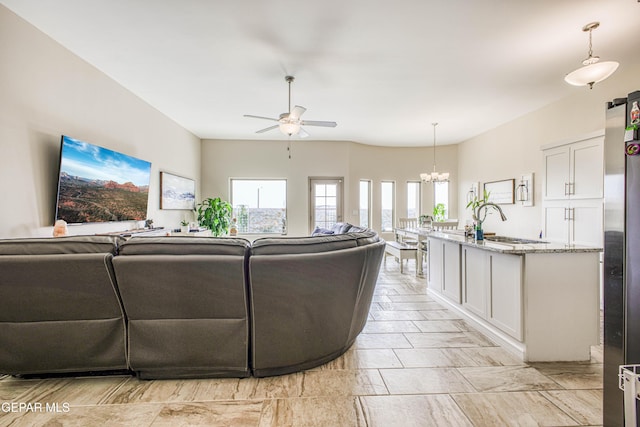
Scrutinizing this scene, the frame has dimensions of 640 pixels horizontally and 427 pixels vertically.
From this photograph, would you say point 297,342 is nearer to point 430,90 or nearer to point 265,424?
point 265,424

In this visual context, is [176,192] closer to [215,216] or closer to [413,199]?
[215,216]

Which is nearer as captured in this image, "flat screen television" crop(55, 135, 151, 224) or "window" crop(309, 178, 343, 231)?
"flat screen television" crop(55, 135, 151, 224)

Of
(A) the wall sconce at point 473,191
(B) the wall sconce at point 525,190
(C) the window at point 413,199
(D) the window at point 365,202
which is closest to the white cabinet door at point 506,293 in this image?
(B) the wall sconce at point 525,190

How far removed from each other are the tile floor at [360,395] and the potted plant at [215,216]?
14.5 feet

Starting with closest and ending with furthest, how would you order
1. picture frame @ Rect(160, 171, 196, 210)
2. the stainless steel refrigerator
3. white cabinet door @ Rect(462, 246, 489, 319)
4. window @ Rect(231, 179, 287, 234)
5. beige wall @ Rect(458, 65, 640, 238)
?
1. the stainless steel refrigerator
2. white cabinet door @ Rect(462, 246, 489, 319)
3. beige wall @ Rect(458, 65, 640, 238)
4. picture frame @ Rect(160, 171, 196, 210)
5. window @ Rect(231, 179, 287, 234)

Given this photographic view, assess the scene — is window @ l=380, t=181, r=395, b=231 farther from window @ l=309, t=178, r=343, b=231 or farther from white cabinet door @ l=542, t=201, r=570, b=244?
white cabinet door @ l=542, t=201, r=570, b=244

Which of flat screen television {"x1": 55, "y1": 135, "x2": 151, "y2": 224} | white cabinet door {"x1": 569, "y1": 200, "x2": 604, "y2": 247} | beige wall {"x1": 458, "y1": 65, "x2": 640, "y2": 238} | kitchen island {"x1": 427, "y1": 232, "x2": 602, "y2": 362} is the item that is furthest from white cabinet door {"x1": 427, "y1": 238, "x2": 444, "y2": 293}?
flat screen television {"x1": 55, "y1": 135, "x2": 151, "y2": 224}

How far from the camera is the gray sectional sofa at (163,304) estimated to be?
1.79m

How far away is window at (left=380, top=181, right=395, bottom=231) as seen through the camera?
7.87 m

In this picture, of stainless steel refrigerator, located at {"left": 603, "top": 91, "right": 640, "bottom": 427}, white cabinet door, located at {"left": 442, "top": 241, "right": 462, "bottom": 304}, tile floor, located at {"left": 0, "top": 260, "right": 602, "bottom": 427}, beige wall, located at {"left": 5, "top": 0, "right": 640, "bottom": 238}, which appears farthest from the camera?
white cabinet door, located at {"left": 442, "top": 241, "right": 462, "bottom": 304}

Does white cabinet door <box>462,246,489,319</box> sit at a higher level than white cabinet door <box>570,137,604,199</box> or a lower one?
lower

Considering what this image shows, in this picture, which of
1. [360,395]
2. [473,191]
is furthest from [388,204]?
[360,395]

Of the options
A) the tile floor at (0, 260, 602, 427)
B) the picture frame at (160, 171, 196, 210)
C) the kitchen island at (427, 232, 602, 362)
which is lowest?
the tile floor at (0, 260, 602, 427)

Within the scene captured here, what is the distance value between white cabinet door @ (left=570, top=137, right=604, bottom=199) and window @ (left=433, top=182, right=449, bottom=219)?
3818mm
